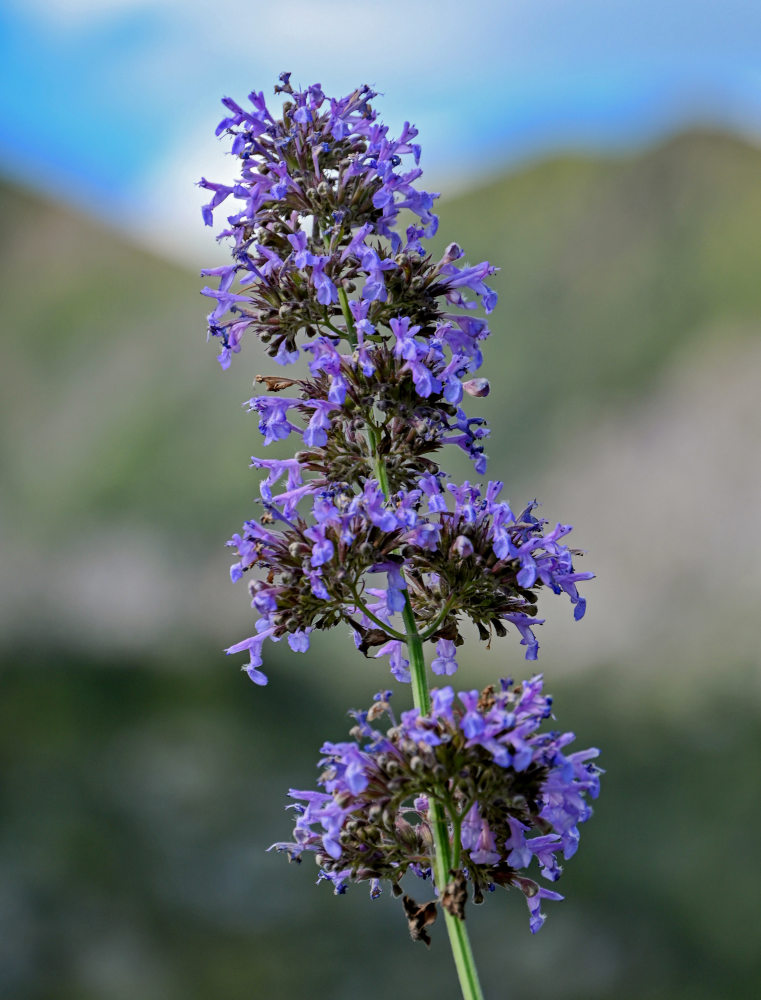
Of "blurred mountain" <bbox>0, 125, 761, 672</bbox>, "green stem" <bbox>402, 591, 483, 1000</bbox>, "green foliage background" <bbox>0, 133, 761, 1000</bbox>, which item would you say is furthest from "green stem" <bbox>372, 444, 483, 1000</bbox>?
"blurred mountain" <bbox>0, 125, 761, 672</bbox>

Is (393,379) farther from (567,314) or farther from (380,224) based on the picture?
(567,314)

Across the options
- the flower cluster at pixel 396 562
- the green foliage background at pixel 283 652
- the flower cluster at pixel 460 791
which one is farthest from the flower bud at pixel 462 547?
the green foliage background at pixel 283 652

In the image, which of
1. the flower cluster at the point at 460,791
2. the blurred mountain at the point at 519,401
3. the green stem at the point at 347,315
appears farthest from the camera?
the blurred mountain at the point at 519,401

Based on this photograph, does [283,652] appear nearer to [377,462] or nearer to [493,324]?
[493,324]

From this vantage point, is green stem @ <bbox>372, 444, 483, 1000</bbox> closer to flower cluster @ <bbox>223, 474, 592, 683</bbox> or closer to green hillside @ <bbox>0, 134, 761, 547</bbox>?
flower cluster @ <bbox>223, 474, 592, 683</bbox>

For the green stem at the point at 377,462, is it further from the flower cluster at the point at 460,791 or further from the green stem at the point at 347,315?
the flower cluster at the point at 460,791
